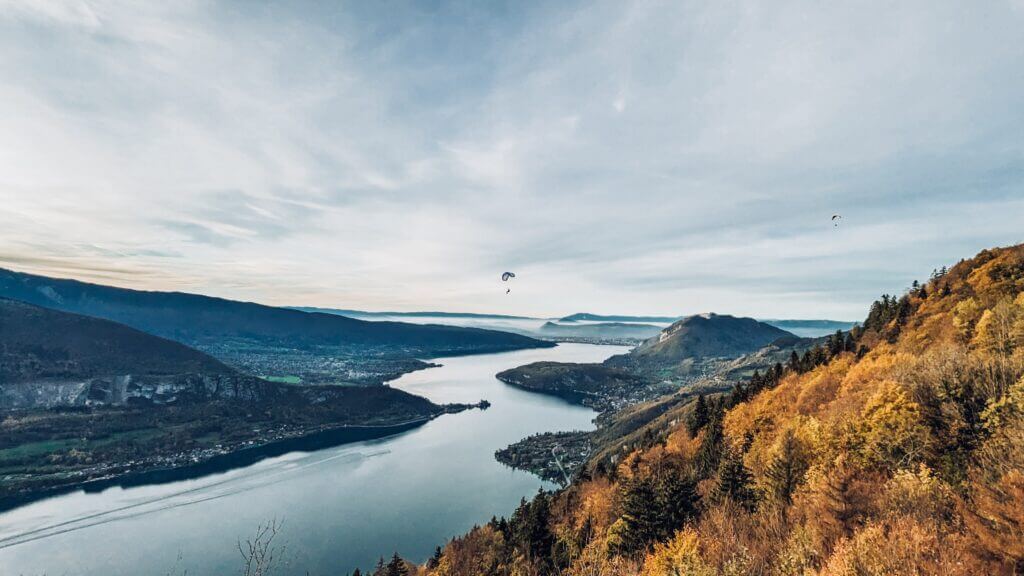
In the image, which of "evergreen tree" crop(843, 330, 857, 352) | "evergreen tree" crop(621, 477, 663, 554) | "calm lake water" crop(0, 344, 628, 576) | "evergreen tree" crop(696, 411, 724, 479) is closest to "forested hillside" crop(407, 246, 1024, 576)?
"evergreen tree" crop(621, 477, 663, 554)

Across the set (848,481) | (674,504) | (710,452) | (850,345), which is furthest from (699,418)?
(848,481)

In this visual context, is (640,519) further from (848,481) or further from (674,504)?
(848,481)

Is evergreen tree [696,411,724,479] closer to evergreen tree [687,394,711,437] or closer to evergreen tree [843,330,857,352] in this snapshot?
evergreen tree [687,394,711,437]

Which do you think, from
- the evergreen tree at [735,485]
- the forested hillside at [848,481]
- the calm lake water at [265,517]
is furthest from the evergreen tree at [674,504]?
the calm lake water at [265,517]

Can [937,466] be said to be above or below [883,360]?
below

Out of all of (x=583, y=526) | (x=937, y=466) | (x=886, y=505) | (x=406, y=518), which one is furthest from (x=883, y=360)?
(x=406, y=518)

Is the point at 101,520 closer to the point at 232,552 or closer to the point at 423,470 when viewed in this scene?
the point at 232,552
